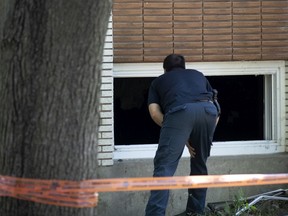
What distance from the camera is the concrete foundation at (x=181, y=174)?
6.34 metres

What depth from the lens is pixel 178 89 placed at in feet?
18.2

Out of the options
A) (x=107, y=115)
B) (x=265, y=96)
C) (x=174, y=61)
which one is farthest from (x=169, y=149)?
(x=265, y=96)

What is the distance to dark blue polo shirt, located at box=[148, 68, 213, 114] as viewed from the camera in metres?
5.52

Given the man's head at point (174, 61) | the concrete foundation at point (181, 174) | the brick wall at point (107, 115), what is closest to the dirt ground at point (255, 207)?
the concrete foundation at point (181, 174)

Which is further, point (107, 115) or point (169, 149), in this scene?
point (107, 115)

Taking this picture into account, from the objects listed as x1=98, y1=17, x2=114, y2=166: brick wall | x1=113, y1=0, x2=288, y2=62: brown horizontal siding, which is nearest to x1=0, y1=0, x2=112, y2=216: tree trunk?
x1=98, y1=17, x2=114, y2=166: brick wall

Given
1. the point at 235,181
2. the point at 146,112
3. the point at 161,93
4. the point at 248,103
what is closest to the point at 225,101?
the point at 248,103

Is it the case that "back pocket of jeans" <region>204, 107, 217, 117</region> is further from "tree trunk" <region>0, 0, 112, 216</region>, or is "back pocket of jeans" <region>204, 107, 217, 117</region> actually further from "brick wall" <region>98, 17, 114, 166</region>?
"tree trunk" <region>0, 0, 112, 216</region>

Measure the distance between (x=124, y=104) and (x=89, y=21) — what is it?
395cm

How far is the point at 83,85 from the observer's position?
3.11 m

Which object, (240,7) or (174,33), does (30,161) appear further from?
(240,7)

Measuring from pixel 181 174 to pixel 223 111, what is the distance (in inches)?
44.8

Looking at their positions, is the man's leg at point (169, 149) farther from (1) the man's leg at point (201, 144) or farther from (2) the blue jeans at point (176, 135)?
(1) the man's leg at point (201, 144)

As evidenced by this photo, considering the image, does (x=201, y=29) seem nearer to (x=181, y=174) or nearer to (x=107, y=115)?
(x=107, y=115)
